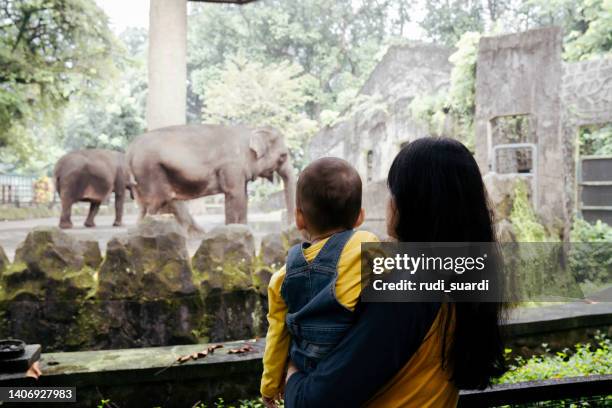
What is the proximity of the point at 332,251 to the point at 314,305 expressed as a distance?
11 centimetres

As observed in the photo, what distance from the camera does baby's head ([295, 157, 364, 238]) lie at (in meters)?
1.16

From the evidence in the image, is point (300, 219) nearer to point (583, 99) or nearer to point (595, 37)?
point (583, 99)

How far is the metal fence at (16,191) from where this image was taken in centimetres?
1109

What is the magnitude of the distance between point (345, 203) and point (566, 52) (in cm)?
1220

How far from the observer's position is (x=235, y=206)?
20.9 feet

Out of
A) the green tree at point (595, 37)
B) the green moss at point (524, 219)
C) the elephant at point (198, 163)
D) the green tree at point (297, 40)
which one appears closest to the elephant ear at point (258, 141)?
the elephant at point (198, 163)

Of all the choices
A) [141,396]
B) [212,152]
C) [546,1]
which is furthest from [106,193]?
[546,1]

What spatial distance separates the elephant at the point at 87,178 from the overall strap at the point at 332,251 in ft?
22.4

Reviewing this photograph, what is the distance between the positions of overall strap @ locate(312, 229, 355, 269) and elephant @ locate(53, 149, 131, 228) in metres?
6.84

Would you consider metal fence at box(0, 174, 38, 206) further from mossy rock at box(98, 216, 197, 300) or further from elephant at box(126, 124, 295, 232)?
mossy rock at box(98, 216, 197, 300)

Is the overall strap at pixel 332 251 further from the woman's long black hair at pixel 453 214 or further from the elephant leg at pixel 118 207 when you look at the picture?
the elephant leg at pixel 118 207

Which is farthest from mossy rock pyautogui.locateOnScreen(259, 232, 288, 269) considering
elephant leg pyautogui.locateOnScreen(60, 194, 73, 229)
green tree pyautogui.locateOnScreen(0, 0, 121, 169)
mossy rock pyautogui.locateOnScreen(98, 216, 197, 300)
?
green tree pyautogui.locateOnScreen(0, 0, 121, 169)

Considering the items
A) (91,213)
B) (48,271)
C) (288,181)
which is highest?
(288,181)

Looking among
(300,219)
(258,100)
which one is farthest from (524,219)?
(258,100)
